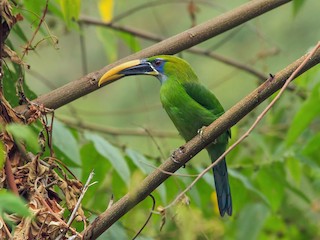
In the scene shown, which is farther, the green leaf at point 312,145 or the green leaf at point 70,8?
the green leaf at point 312,145

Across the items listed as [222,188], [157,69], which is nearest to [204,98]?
[157,69]

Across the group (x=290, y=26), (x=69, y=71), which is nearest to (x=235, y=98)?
(x=290, y=26)

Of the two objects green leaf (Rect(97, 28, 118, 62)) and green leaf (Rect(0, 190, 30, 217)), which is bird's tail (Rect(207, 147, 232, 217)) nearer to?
green leaf (Rect(97, 28, 118, 62))

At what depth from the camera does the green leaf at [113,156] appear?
3195 mm

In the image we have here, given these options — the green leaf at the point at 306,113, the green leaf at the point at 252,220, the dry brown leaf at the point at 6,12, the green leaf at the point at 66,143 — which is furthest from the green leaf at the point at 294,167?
the dry brown leaf at the point at 6,12

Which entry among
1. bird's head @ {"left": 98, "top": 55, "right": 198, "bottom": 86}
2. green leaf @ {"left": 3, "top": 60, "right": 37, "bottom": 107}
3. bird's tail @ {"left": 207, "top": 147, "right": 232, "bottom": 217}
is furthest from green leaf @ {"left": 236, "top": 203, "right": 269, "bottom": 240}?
green leaf @ {"left": 3, "top": 60, "right": 37, "bottom": 107}

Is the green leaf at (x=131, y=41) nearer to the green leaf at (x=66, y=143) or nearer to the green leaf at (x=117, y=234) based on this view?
the green leaf at (x=66, y=143)

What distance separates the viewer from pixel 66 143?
10.4 ft

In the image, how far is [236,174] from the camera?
370cm

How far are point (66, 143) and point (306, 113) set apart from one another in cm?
110

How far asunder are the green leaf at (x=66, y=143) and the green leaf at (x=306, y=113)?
103 cm

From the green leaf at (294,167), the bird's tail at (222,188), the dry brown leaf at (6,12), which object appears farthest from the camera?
the green leaf at (294,167)

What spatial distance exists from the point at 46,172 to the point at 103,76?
491mm

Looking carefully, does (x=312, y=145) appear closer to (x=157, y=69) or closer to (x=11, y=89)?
(x=157, y=69)
